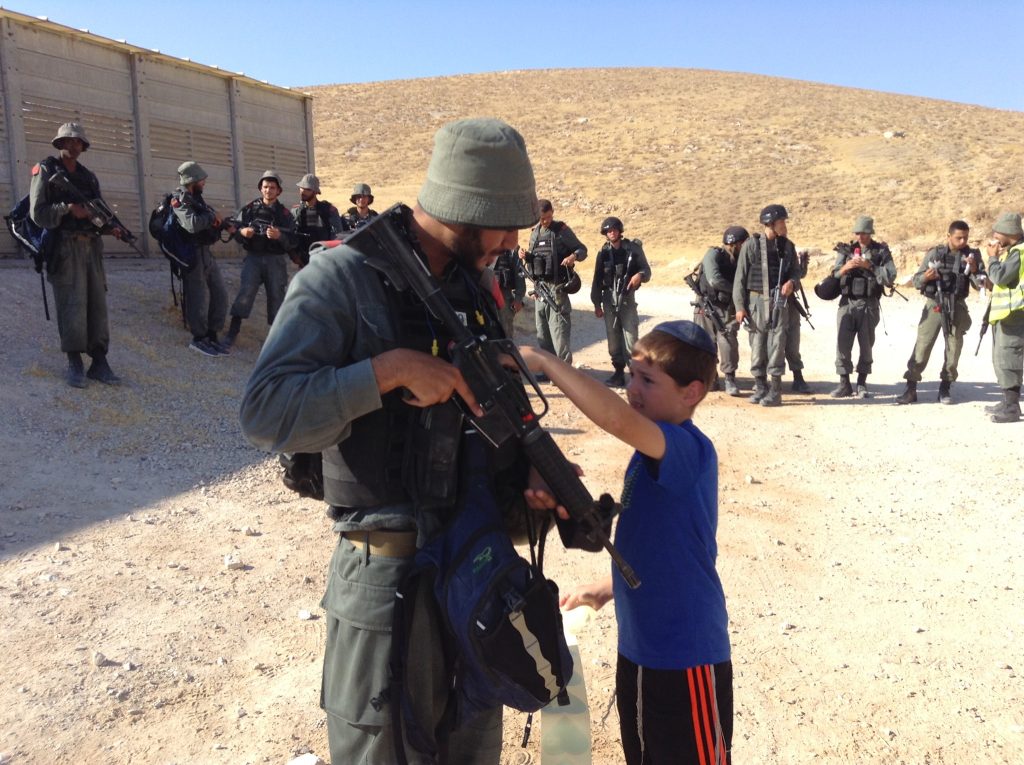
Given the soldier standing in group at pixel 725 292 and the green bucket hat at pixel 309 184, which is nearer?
the soldier standing in group at pixel 725 292

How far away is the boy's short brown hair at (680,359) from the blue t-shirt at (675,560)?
5.5 inches

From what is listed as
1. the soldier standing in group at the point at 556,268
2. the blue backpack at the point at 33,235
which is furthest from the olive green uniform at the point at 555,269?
the blue backpack at the point at 33,235

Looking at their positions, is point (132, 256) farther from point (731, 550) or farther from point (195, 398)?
point (731, 550)

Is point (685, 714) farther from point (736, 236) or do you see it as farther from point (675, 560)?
point (736, 236)

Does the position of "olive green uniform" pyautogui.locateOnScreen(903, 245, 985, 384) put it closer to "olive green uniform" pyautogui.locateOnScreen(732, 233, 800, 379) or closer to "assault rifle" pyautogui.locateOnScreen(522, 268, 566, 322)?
"olive green uniform" pyautogui.locateOnScreen(732, 233, 800, 379)

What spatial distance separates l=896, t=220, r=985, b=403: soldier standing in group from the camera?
30.0ft

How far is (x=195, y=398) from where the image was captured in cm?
778

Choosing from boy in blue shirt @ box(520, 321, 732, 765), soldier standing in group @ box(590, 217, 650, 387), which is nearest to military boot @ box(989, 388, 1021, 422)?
soldier standing in group @ box(590, 217, 650, 387)

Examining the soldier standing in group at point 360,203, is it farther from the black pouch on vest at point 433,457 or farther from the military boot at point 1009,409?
the black pouch on vest at point 433,457

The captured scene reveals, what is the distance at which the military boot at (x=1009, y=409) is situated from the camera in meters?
8.22

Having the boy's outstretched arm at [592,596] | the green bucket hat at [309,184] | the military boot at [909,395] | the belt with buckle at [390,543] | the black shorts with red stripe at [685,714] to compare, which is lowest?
the military boot at [909,395]

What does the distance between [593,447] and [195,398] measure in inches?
142

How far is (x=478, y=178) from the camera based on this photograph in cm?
179

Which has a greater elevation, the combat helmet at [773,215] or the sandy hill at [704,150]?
the sandy hill at [704,150]
